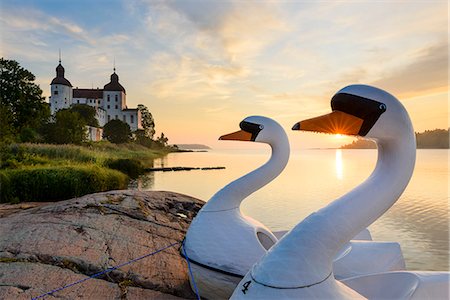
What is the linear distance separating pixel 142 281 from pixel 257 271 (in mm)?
2632

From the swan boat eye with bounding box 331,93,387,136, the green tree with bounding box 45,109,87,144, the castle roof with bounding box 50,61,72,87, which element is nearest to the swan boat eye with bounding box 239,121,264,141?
the swan boat eye with bounding box 331,93,387,136

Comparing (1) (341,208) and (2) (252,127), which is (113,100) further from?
(1) (341,208)

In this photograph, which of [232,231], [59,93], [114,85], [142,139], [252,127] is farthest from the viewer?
[114,85]

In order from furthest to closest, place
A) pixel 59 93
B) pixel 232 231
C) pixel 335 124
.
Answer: pixel 59 93 < pixel 232 231 < pixel 335 124

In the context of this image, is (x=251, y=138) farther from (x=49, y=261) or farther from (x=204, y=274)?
(x=49, y=261)

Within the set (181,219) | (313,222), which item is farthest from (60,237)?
(313,222)

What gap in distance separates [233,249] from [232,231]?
0.23 meters

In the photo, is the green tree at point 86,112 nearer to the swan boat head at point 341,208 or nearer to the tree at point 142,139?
the tree at point 142,139

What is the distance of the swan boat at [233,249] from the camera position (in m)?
4.09

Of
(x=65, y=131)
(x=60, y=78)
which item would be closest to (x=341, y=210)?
Answer: (x=65, y=131)

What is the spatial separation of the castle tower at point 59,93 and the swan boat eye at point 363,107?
257 feet

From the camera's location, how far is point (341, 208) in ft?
8.44

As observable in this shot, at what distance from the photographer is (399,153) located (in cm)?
261

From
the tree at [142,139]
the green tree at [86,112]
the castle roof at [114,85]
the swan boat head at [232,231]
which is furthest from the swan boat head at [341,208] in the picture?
the castle roof at [114,85]
